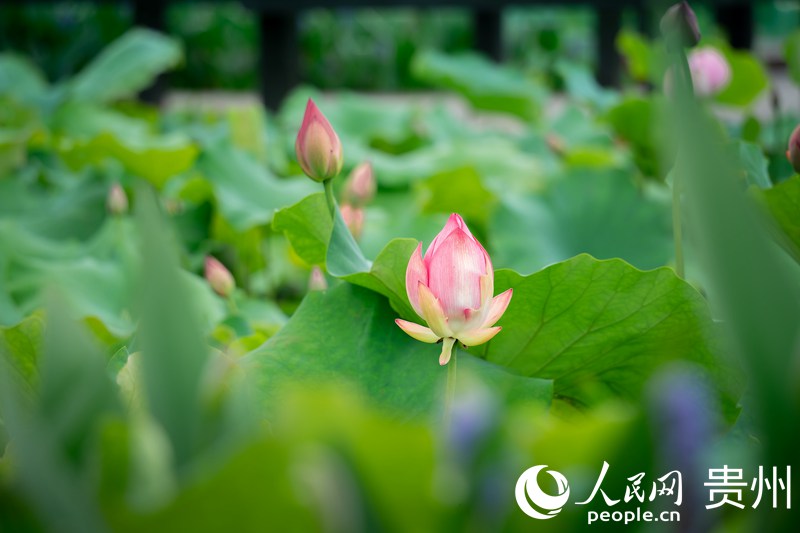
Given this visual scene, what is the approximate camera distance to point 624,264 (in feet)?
1.60

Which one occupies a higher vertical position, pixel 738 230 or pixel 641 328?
pixel 738 230

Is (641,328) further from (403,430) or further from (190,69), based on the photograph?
(190,69)

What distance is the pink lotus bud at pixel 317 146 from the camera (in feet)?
1.73

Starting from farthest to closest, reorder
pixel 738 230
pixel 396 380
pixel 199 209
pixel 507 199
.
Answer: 1. pixel 199 209
2. pixel 507 199
3. pixel 396 380
4. pixel 738 230

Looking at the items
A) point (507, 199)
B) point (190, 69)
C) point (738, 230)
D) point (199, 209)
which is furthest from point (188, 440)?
point (190, 69)

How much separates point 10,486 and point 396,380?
29cm

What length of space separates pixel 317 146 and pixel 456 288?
0.52 feet

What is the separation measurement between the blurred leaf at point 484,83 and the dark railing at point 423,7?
0.23 metres

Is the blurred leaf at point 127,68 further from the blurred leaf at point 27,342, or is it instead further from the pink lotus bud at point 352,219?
the blurred leaf at point 27,342

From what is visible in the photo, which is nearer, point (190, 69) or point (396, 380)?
point (396, 380)

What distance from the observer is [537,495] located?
0.80 ft

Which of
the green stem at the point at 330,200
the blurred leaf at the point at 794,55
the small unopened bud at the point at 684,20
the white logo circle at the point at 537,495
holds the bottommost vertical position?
the white logo circle at the point at 537,495

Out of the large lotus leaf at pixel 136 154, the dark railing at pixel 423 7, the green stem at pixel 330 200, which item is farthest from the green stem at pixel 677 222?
the dark railing at pixel 423 7

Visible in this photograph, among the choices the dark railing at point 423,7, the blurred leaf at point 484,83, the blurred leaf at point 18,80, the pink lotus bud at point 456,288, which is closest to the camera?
the pink lotus bud at point 456,288
